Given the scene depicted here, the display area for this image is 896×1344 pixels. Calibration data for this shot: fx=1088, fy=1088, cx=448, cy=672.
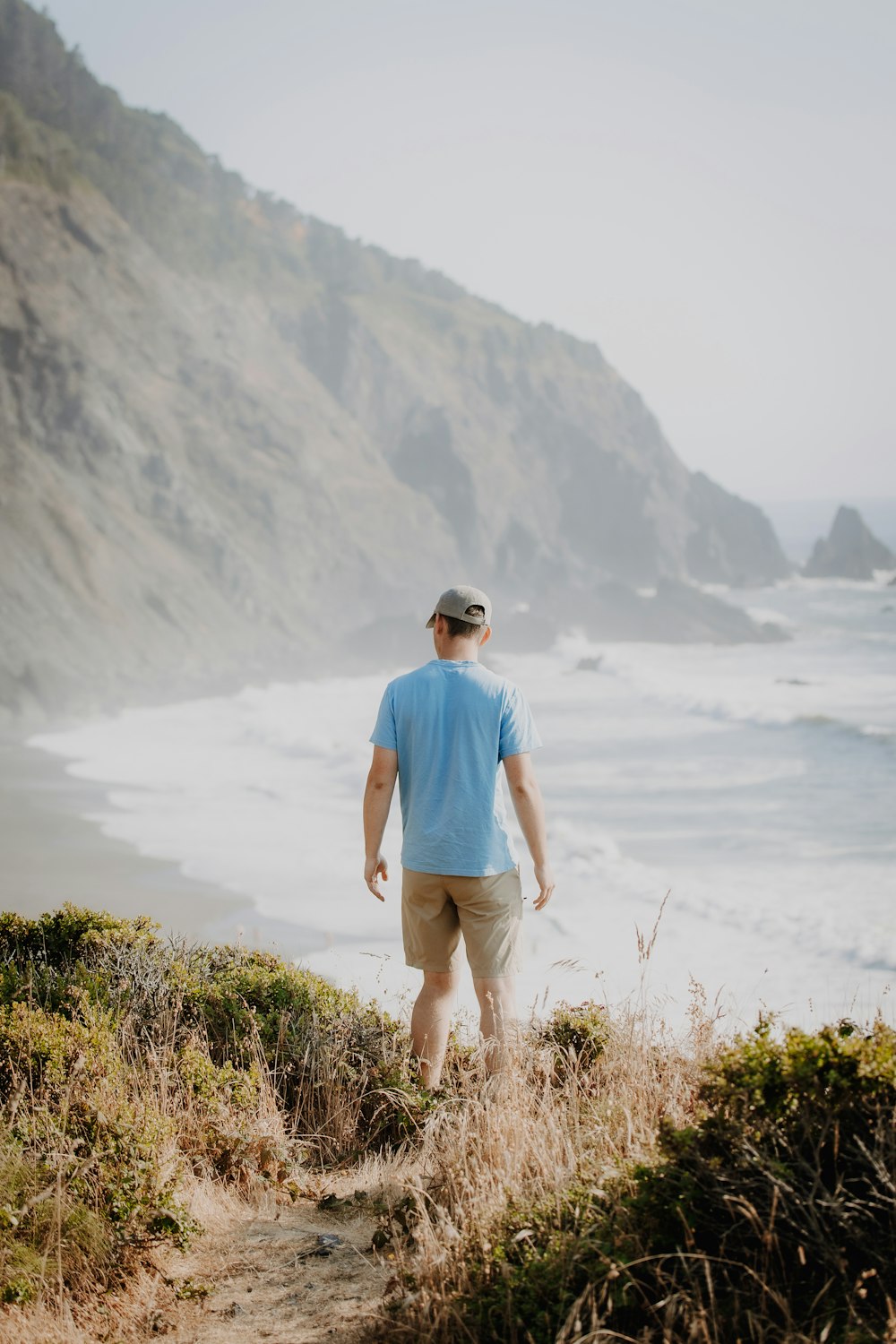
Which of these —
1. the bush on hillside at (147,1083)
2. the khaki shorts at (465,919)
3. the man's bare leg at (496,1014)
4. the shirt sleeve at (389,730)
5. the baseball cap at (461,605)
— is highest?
the baseball cap at (461,605)

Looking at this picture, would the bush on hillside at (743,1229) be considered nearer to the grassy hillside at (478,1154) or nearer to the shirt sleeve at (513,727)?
the grassy hillside at (478,1154)

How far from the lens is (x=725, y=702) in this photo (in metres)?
37.6

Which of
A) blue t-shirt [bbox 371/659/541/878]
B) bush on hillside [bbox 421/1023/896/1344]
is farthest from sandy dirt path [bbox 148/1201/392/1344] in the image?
blue t-shirt [bbox 371/659/541/878]

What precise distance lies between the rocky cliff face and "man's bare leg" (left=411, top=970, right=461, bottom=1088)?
1114 inches

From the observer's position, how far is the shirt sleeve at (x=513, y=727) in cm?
423

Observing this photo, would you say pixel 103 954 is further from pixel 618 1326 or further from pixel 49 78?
pixel 49 78

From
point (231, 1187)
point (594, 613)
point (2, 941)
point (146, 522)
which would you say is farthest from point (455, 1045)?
point (594, 613)

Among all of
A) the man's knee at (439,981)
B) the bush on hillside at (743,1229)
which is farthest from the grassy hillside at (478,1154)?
the man's knee at (439,981)

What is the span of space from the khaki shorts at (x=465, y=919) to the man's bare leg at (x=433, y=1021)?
60mm

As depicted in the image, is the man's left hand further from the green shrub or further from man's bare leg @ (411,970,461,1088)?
the green shrub

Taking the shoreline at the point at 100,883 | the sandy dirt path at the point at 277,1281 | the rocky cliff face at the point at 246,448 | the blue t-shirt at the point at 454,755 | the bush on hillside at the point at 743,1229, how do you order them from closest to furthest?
the bush on hillside at the point at 743,1229
the sandy dirt path at the point at 277,1281
the blue t-shirt at the point at 454,755
the shoreline at the point at 100,883
the rocky cliff face at the point at 246,448

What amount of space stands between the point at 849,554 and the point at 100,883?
81956mm

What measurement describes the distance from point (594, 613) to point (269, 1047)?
59.3 meters

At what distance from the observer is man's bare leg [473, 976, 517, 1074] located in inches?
164
